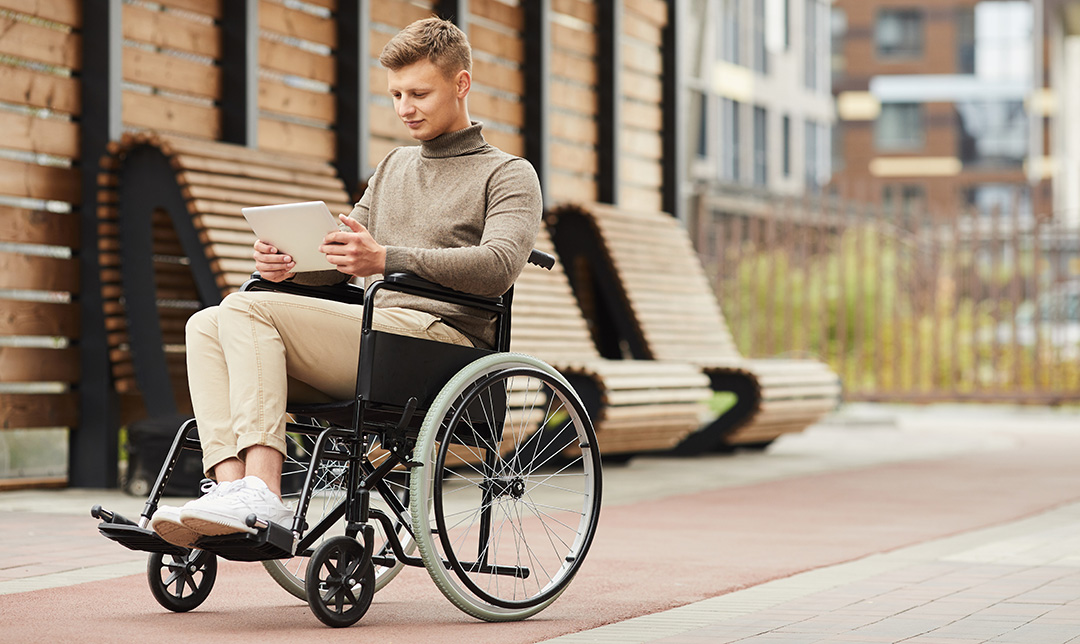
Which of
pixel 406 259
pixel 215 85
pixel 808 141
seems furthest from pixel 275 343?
pixel 808 141

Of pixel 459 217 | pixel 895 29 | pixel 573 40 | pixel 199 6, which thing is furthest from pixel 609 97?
pixel 895 29

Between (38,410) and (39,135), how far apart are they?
122 cm

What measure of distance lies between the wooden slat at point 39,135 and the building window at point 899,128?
144ft

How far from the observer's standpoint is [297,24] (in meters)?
8.54

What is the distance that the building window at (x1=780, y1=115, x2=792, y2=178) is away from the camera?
114 ft

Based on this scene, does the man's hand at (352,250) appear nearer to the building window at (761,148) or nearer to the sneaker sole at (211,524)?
the sneaker sole at (211,524)

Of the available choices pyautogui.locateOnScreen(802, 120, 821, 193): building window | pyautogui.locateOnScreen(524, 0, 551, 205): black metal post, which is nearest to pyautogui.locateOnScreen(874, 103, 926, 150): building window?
pyautogui.locateOnScreen(802, 120, 821, 193): building window

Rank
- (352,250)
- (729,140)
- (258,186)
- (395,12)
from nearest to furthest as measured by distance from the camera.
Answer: (352,250) → (258,186) → (395,12) → (729,140)

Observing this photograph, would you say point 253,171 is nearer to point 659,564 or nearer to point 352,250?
point 659,564

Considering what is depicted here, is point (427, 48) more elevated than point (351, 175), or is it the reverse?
point (351, 175)

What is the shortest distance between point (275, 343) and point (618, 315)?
631cm

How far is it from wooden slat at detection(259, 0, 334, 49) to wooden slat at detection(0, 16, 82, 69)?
1.20 m

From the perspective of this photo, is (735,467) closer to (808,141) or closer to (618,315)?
(618,315)

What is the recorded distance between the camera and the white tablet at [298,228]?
3932 millimetres
